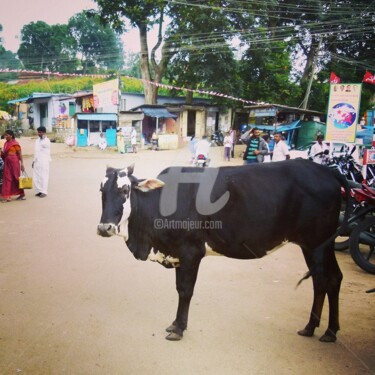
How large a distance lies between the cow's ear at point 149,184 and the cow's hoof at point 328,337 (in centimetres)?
206

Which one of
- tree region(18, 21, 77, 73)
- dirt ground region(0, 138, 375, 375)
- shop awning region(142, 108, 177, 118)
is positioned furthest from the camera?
tree region(18, 21, 77, 73)

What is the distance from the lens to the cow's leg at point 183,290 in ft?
11.2

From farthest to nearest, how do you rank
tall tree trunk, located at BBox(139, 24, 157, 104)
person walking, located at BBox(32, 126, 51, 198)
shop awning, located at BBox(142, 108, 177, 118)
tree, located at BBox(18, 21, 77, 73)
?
1. tree, located at BBox(18, 21, 77, 73)
2. tall tree trunk, located at BBox(139, 24, 157, 104)
3. shop awning, located at BBox(142, 108, 177, 118)
4. person walking, located at BBox(32, 126, 51, 198)

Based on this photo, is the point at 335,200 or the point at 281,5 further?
the point at 281,5

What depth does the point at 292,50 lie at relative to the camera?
33781 mm

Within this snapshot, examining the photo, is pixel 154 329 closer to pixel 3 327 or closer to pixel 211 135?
pixel 3 327

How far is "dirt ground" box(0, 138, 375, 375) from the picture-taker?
3059 millimetres

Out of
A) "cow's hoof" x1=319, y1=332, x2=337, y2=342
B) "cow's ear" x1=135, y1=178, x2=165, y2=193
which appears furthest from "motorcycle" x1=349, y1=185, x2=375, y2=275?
"cow's ear" x1=135, y1=178, x2=165, y2=193

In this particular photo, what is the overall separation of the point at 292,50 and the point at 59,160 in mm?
24498

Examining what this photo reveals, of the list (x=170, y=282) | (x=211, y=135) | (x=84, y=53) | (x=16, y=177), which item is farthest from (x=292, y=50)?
(x=170, y=282)

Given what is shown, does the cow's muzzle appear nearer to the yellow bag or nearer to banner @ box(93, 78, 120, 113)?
the yellow bag

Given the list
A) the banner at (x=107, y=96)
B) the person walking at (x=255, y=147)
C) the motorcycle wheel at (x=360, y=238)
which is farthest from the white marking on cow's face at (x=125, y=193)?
the banner at (x=107, y=96)

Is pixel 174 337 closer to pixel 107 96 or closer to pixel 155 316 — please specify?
pixel 155 316

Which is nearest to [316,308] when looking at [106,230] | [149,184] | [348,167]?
[149,184]
